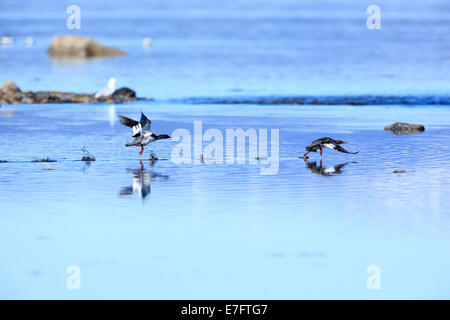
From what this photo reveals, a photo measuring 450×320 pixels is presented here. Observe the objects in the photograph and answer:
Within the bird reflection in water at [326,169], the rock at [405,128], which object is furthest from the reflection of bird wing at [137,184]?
Result: the rock at [405,128]

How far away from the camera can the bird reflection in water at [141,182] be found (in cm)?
1536

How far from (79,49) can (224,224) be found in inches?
2096

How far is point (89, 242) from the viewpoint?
12.2 m

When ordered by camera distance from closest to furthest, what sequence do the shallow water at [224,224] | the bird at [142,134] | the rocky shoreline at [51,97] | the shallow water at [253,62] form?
the shallow water at [224,224], the bird at [142,134], the rocky shoreline at [51,97], the shallow water at [253,62]

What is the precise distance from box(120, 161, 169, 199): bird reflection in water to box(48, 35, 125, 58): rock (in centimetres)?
4717

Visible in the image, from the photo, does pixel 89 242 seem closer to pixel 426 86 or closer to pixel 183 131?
pixel 183 131

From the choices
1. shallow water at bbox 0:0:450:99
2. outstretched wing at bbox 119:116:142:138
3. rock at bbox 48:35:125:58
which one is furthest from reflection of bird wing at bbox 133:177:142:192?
rock at bbox 48:35:125:58

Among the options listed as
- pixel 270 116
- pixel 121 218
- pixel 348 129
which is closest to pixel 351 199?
pixel 121 218

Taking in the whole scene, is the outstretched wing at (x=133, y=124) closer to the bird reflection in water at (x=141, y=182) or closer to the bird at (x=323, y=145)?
the bird reflection in water at (x=141, y=182)

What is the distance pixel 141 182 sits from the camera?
16297mm

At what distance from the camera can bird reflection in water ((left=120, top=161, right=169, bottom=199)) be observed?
15.4 m

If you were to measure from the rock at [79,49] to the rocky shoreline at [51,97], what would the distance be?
30.7 metres

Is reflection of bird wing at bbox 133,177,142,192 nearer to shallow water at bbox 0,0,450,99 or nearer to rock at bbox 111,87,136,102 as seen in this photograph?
rock at bbox 111,87,136,102
